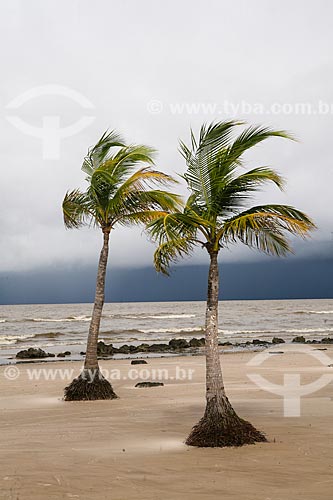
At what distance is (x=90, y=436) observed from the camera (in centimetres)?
1120

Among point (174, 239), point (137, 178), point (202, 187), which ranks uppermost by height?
point (137, 178)

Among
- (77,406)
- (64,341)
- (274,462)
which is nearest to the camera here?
(274,462)

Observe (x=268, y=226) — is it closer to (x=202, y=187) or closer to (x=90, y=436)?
(x=202, y=187)

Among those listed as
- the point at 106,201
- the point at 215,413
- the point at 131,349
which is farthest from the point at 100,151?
the point at 131,349

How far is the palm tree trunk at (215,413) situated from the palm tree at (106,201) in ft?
16.9

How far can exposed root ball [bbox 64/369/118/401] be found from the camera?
52.5ft

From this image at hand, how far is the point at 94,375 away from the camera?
54.0 ft

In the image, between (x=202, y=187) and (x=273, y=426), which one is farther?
(x=273, y=426)

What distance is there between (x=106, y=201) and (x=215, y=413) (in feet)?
27.3

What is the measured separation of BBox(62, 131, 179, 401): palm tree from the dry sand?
0.76m

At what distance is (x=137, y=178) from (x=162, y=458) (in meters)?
8.37

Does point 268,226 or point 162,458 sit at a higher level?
point 268,226

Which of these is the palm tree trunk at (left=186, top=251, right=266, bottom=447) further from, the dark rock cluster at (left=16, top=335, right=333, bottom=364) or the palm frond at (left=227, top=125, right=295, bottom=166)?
the dark rock cluster at (left=16, top=335, right=333, bottom=364)

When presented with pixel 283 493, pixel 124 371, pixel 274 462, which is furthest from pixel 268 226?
pixel 124 371
